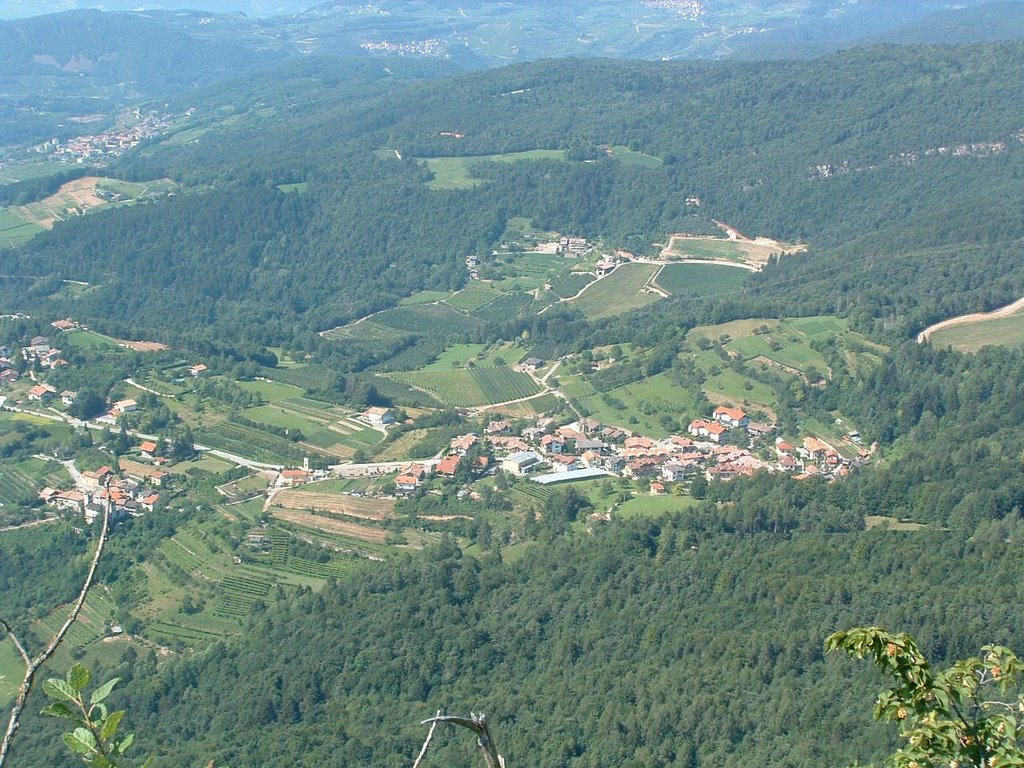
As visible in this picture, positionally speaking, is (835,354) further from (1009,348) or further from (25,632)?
(25,632)

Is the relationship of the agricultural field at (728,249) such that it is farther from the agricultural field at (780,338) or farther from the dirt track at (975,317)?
the dirt track at (975,317)

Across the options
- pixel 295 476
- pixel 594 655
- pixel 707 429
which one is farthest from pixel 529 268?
pixel 594 655

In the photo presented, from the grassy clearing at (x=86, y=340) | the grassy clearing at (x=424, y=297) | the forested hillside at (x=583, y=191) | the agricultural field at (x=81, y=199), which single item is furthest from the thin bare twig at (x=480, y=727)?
the agricultural field at (x=81, y=199)

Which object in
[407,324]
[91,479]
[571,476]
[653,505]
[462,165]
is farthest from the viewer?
[462,165]

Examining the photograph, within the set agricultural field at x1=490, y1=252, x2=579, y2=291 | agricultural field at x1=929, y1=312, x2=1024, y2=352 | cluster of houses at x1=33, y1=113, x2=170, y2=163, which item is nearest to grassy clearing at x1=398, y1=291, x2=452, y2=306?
agricultural field at x1=490, y1=252, x2=579, y2=291

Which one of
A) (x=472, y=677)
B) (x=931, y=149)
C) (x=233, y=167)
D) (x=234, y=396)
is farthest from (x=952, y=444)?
(x=233, y=167)

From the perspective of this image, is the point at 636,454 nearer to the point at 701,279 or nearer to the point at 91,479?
the point at 91,479
